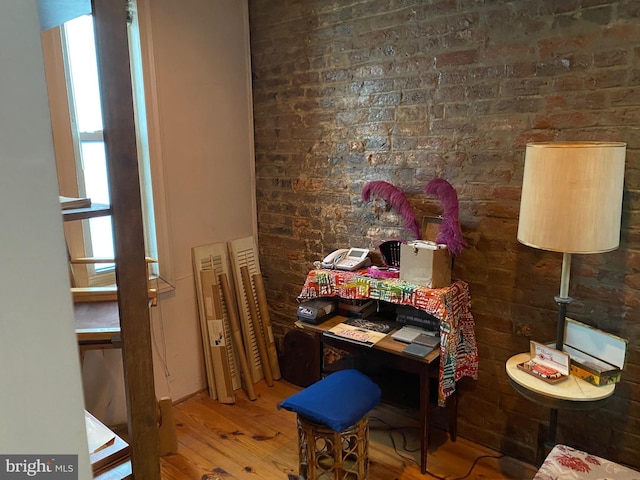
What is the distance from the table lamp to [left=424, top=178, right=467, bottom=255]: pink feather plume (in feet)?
1.65

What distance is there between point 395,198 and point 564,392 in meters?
1.19

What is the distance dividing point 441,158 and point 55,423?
2.15 m

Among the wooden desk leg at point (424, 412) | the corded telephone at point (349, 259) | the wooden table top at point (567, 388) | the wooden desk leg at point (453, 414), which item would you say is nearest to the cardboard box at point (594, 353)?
the wooden table top at point (567, 388)

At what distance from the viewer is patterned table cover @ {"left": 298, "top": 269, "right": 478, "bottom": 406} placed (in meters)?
2.16

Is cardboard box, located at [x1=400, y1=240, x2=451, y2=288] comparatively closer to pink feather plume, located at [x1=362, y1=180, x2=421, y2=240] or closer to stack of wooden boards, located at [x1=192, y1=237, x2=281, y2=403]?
pink feather plume, located at [x1=362, y1=180, x2=421, y2=240]

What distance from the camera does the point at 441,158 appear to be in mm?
2381

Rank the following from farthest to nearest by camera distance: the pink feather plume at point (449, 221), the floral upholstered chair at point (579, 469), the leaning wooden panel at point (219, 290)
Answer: the leaning wooden panel at point (219, 290) → the pink feather plume at point (449, 221) → the floral upholstered chair at point (579, 469)

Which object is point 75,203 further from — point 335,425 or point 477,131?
point 477,131

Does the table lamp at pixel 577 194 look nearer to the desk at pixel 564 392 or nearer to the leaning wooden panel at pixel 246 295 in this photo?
the desk at pixel 564 392

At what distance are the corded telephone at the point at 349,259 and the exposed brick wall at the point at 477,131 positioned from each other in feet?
0.45

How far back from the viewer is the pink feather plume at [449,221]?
2.23 metres

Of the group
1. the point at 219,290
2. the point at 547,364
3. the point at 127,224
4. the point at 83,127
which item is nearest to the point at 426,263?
the point at 547,364

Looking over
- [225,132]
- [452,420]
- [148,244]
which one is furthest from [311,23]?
[452,420]

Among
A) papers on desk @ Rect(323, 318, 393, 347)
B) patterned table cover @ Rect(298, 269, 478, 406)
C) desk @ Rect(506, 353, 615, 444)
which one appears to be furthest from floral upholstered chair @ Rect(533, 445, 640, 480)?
papers on desk @ Rect(323, 318, 393, 347)
